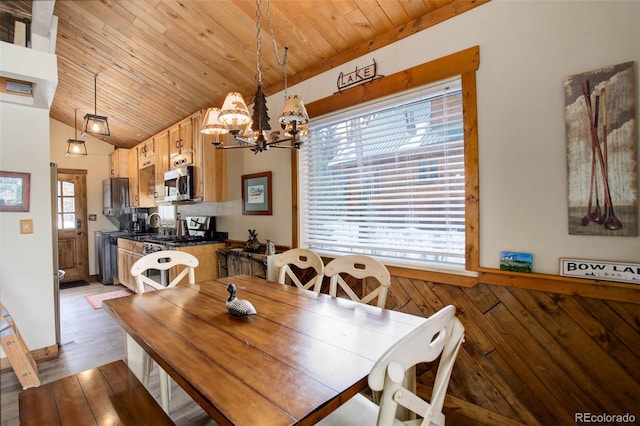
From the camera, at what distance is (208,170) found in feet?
12.2

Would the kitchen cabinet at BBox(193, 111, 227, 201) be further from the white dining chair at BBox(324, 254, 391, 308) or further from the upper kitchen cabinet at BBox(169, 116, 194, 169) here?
the white dining chair at BBox(324, 254, 391, 308)

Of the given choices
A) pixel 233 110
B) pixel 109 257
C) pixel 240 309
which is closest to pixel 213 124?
pixel 233 110

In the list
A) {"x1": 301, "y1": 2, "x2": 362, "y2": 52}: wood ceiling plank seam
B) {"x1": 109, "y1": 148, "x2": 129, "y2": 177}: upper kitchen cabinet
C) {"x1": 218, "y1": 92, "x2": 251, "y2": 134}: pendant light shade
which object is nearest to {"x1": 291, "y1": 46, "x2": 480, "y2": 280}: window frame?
{"x1": 301, "y1": 2, "x2": 362, "y2": 52}: wood ceiling plank seam

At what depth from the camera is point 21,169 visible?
252 cm

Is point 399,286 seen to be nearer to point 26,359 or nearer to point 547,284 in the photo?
point 547,284

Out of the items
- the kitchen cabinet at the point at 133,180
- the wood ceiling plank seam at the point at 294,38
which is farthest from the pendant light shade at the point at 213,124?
the kitchen cabinet at the point at 133,180

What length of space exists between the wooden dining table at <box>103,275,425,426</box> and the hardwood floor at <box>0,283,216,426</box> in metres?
0.78

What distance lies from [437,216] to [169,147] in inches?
154

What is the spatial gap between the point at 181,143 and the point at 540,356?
427 cm

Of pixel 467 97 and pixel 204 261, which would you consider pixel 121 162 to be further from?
pixel 467 97

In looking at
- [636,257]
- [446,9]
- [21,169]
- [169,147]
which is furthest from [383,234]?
[169,147]

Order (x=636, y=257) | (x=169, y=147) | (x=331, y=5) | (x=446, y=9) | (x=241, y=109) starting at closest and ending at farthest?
(x=636, y=257)
(x=241, y=109)
(x=446, y=9)
(x=331, y=5)
(x=169, y=147)

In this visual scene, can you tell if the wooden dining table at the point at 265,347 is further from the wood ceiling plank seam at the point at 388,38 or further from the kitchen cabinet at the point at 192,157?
the kitchen cabinet at the point at 192,157

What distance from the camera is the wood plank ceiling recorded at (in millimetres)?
2115
